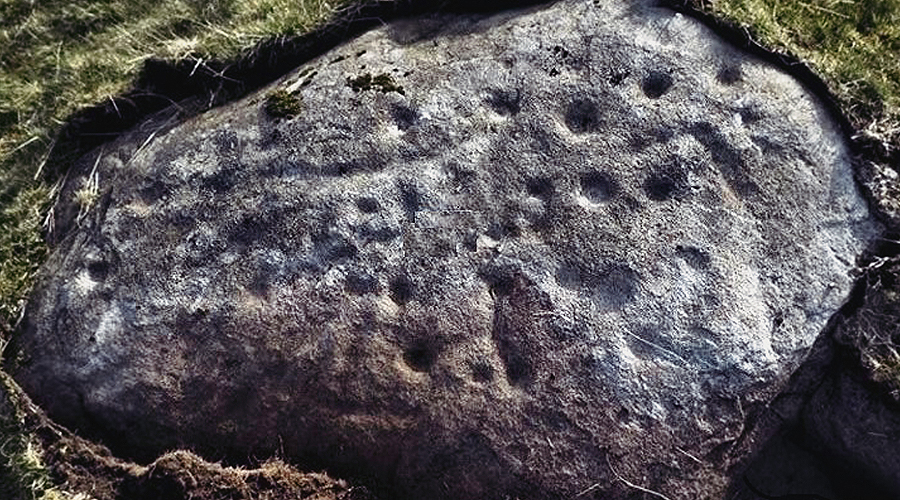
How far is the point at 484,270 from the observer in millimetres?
5484

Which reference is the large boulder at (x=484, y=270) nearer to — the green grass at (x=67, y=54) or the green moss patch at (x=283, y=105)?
the green moss patch at (x=283, y=105)

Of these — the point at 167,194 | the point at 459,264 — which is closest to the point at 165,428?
the point at 167,194

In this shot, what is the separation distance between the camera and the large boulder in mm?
5262

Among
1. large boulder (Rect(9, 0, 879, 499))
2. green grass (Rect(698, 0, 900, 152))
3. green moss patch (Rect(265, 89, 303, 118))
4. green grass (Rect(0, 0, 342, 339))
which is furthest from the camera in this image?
green grass (Rect(0, 0, 342, 339))

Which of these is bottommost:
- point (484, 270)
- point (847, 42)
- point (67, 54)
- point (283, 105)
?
point (67, 54)

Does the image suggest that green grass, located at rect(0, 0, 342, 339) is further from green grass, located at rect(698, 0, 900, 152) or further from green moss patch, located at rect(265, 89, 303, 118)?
green grass, located at rect(698, 0, 900, 152)

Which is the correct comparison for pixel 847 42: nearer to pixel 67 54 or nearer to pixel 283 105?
pixel 283 105

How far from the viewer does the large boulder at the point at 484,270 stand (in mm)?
5262

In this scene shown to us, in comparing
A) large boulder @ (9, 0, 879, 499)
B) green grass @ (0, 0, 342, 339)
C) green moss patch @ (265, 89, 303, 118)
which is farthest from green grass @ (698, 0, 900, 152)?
green grass @ (0, 0, 342, 339)

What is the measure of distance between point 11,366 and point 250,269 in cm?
152

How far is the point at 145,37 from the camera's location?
23.4 ft

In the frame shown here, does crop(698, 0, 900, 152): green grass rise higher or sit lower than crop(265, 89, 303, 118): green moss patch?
higher

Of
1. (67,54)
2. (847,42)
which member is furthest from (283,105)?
(847,42)

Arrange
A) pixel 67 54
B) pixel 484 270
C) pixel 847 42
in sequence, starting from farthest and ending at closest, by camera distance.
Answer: pixel 67 54 → pixel 847 42 → pixel 484 270
